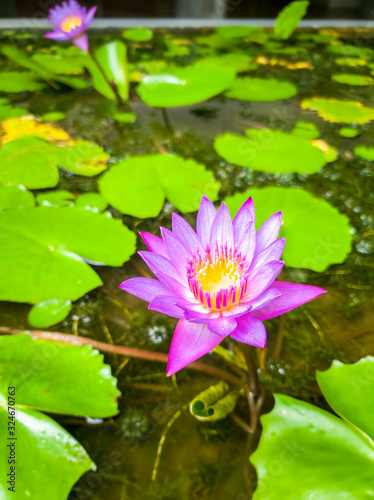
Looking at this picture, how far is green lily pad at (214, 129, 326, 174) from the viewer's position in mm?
1211

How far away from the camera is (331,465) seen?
571mm

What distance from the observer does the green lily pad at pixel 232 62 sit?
6.22 ft

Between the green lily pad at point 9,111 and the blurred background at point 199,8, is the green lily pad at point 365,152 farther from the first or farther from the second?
the blurred background at point 199,8

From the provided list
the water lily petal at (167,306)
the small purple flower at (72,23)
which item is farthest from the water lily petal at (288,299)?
the small purple flower at (72,23)

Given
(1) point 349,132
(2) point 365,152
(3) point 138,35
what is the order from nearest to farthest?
(2) point 365,152 < (1) point 349,132 < (3) point 138,35

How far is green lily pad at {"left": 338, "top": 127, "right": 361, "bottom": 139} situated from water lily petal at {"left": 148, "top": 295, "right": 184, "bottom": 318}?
112 centimetres

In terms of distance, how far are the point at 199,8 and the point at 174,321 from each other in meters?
3.33

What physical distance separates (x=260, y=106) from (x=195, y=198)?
28.8 inches

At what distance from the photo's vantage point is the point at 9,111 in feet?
4.96

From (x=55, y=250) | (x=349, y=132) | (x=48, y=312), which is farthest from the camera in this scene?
(x=349, y=132)

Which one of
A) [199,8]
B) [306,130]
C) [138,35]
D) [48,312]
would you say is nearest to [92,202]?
[48,312]

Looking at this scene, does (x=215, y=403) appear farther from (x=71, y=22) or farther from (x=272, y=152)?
(x=71, y=22)

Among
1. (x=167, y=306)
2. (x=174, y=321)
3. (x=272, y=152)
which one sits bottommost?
(x=174, y=321)

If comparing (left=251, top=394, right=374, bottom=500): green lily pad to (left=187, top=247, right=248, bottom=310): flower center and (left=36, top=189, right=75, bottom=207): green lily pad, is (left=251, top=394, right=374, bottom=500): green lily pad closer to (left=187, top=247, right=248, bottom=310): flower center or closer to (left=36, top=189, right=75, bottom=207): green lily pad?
(left=187, top=247, right=248, bottom=310): flower center
